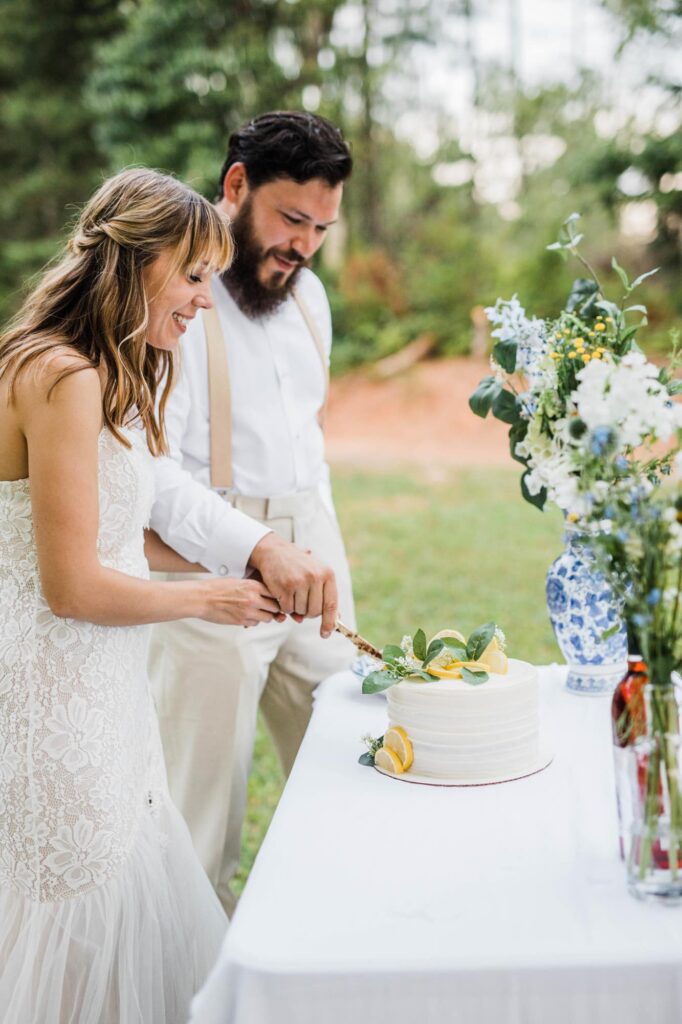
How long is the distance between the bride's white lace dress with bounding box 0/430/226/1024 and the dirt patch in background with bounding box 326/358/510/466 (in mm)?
10607

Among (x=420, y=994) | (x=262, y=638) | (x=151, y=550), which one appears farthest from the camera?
(x=262, y=638)

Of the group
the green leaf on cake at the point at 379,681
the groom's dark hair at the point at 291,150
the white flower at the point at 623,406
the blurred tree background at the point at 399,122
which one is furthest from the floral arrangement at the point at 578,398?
the blurred tree background at the point at 399,122

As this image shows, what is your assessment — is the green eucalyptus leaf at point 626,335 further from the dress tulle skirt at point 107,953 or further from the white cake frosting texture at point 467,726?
the dress tulle skirt at point 107,953

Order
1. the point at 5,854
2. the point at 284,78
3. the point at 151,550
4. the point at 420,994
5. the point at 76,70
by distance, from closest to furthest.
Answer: the point at 420,994 → the point at 5,854 → the point at 151,550 → the point at 284,78 → the point at 76,70

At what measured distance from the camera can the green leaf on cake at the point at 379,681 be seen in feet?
5.41

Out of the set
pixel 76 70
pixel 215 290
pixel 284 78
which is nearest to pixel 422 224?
pixel 284 78

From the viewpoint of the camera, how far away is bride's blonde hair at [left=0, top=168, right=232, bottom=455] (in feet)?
5.57

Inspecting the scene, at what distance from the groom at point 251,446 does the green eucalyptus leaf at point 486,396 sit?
625mm

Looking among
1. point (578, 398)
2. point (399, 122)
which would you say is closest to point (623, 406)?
point (578, 398)

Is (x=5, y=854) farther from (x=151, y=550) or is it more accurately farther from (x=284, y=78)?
(x=284, y=78)

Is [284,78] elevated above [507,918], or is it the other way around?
[284,78]

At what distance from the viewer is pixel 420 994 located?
3.70 ft

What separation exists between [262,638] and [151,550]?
16.1 inches

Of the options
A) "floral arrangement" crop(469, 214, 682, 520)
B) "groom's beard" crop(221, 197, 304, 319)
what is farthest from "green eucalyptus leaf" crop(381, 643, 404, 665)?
"groom's beard" crop(221, 197, 304, 319)
